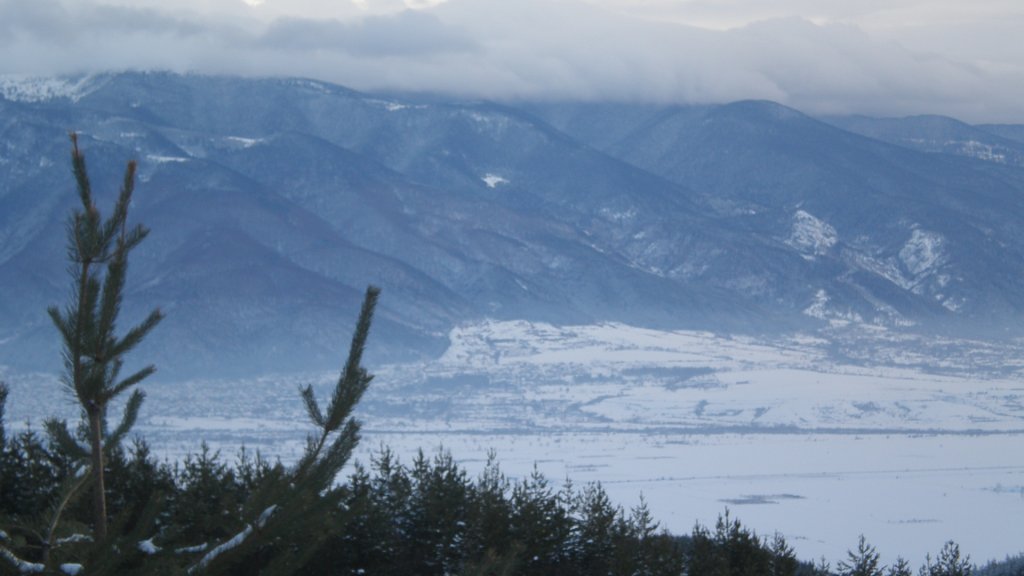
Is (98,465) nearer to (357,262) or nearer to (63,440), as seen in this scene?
(63,440)

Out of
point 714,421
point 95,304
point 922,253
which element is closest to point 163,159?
point 714,421

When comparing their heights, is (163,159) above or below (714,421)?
above

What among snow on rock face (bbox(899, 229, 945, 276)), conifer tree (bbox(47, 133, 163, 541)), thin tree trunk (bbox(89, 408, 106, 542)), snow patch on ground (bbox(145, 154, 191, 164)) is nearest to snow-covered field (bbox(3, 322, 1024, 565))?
snow on rock face (bbox(899, 229, 945, 276))

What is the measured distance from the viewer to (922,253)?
193250 millimetres

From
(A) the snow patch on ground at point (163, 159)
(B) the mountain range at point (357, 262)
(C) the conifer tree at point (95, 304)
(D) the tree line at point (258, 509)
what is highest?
(A) the snow patch on ground at point (163, 159)

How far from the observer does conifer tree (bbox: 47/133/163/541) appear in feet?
26.6

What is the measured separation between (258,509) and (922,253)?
19376 cm

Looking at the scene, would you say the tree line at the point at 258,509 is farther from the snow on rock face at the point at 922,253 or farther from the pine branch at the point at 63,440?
the snow on rock face at the point at 922,253

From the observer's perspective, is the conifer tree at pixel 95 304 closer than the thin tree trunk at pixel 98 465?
Yes

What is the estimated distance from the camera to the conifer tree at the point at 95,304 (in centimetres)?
810

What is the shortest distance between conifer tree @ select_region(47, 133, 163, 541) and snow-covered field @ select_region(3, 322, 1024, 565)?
5142cm

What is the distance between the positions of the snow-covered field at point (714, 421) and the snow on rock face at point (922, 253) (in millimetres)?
36828

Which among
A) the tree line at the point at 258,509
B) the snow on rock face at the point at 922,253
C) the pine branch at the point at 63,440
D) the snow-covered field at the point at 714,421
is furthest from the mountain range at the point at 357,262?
the pine branch at the point at 63,440

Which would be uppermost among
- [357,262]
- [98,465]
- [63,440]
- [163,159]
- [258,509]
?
[163,159]
